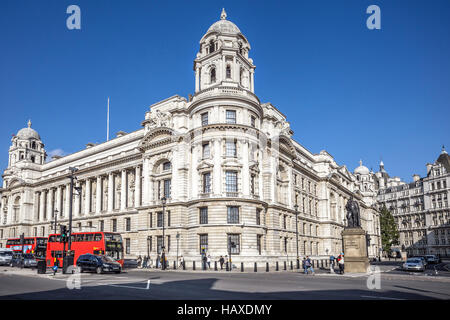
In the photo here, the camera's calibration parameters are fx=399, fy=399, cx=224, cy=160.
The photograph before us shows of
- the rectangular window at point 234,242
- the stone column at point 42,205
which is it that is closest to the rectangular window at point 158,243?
the rectangular window at point 234,242

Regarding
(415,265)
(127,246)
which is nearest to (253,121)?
(415,265)

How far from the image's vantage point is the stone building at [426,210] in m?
105

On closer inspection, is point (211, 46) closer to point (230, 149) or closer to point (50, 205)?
point (230, 149)

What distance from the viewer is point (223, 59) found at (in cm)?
5072

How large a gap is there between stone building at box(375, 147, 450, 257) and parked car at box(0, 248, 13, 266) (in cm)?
9822

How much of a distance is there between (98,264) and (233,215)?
58.4ft

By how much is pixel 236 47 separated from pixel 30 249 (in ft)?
128

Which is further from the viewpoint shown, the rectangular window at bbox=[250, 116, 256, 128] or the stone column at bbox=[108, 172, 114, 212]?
the stone column at bbox=[108, 172, 114, 212]

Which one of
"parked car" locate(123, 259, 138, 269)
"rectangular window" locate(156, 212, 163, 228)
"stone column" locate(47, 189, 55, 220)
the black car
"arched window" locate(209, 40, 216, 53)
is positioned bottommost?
"parked car" locate(123, 259, 138, 269)

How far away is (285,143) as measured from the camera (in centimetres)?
5697

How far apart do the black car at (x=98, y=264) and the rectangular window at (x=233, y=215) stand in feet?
52.4

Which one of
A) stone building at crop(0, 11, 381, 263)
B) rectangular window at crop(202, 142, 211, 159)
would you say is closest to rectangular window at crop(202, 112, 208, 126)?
stone building at crop(0, 11, 381, 263)

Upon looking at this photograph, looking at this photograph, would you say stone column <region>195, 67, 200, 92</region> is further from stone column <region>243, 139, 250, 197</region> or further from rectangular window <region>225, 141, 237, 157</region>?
stone column <region>243, 139, 250, 197</region>

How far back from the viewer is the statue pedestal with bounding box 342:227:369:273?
3167 centimetres
